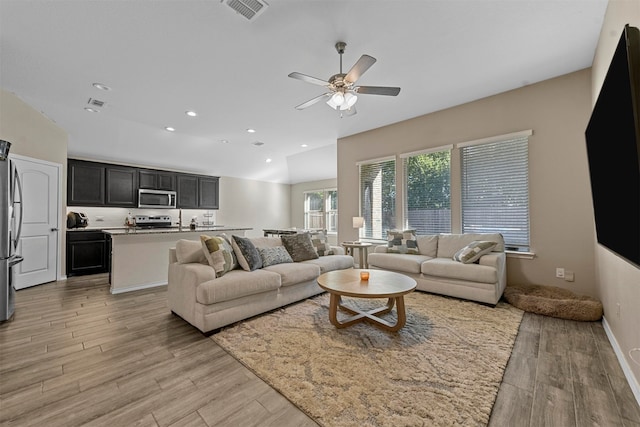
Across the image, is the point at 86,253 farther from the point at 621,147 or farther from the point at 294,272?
the point at 621,147

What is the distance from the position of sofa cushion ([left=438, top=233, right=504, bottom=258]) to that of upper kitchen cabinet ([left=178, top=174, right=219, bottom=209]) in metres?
6.08

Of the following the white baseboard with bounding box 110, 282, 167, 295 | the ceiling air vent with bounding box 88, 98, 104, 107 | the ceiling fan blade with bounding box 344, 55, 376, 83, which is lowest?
the white baseboard with bounding box 110, 282, 167, 295

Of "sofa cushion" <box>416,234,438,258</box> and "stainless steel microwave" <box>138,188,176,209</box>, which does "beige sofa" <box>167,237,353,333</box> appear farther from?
"stainless steel microwave" <box>138,188,176,209</box>

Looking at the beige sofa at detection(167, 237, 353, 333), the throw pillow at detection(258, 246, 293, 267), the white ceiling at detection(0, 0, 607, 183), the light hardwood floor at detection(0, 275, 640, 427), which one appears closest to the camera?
the light hardwood floor at detection(0, 275, 640, 427)

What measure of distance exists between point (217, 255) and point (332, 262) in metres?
1.67

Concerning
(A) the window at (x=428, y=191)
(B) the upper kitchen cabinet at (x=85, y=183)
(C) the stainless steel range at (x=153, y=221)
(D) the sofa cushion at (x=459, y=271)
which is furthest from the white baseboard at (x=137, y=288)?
(A) the window at (x=428, y=191)

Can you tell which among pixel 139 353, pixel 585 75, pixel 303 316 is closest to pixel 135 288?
pixel 139 353

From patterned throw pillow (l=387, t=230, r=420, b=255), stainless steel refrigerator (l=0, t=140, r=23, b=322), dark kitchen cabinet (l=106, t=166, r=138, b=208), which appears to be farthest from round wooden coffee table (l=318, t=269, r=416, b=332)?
dark kitchen cabinet (l=106, t=166, r=138, b=208)

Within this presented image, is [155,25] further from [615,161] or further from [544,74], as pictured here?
[544,74]

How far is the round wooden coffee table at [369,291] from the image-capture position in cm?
245

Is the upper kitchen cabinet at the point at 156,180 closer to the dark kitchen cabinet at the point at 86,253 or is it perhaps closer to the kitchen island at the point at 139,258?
the dark kitchen cabinet at the point at 86,253

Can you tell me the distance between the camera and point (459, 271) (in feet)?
11.4

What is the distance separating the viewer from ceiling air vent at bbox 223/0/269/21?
216cm

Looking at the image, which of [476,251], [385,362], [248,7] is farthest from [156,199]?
[476,251]
